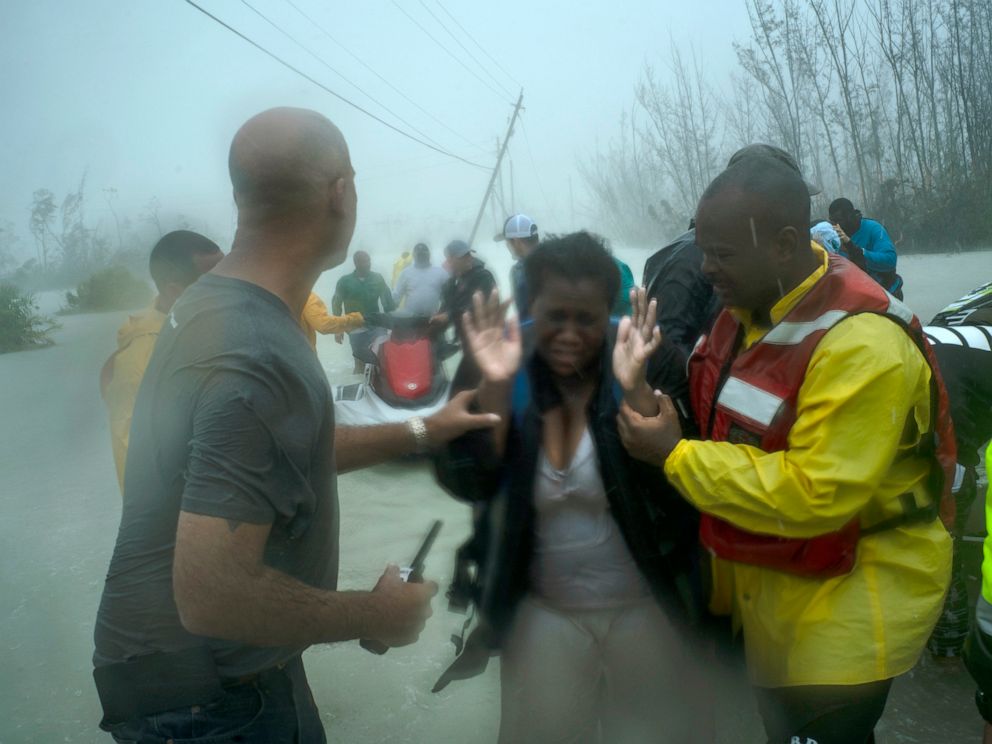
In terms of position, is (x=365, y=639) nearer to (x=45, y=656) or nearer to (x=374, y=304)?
(x=45, y=656)

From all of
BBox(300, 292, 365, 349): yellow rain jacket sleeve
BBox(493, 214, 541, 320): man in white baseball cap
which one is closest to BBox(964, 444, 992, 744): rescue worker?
BBox(300, 292, 365, 349): yellow rain jacket sleeve

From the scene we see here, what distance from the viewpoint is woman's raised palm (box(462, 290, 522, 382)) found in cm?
193

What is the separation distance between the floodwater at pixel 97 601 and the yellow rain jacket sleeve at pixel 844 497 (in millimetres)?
83

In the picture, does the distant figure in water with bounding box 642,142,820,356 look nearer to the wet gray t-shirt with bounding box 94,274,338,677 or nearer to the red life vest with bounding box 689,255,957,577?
the red life vest with bounding box 689,255,957,577

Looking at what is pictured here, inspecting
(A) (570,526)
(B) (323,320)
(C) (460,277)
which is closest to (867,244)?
(C) (460,277)

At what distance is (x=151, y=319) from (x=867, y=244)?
17.2ft

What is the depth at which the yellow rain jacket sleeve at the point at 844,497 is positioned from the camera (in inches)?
62.6

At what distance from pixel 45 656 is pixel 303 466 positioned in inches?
116

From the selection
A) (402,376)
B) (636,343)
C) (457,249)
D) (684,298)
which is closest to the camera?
(636,343)

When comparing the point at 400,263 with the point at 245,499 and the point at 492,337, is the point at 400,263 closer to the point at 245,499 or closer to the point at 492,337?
the point at 492,337

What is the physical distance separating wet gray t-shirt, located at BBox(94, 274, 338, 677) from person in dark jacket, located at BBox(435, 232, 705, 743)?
0.54 meters

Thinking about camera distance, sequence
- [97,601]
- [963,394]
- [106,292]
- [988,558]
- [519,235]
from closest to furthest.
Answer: [988,558], [106,292], [963,394], [97,601], [519,235]

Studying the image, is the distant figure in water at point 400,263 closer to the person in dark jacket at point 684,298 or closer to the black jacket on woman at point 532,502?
the person in dark jacket at point 684,298

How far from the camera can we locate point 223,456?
1260 mm
